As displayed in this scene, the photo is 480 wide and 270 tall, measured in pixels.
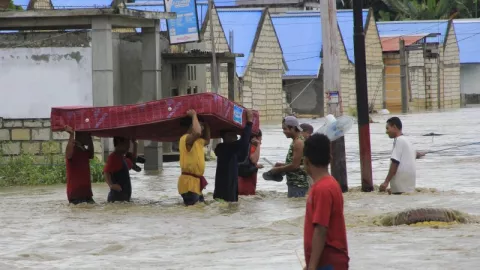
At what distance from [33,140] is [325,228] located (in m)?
14.9

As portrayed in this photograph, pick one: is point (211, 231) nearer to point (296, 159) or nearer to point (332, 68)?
point (296, 159)

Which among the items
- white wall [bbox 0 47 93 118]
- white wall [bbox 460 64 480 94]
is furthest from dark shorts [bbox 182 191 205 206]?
white wall [bbox 460 64 480 94]

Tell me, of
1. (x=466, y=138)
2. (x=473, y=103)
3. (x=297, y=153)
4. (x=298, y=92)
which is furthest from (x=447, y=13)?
(x=297, y=153)

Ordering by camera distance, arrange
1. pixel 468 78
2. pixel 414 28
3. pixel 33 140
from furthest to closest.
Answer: pixel 468 78
pixel 414 28
pixel 33 140

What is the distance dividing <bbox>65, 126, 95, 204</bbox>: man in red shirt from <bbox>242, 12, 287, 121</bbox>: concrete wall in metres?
38.8

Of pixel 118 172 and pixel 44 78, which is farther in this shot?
pixel 44 78

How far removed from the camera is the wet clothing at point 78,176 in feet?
50.3

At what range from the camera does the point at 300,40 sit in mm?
60031

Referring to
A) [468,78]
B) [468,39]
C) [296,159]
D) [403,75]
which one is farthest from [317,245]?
[468,78]

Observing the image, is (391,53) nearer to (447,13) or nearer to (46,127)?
(447,13)

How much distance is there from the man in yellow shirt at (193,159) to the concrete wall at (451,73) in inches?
2340

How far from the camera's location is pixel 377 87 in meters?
64.7

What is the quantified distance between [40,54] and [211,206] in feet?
25.0

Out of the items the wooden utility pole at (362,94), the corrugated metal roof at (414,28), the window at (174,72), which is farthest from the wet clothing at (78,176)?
the corrugated metal roof at (414,28)
